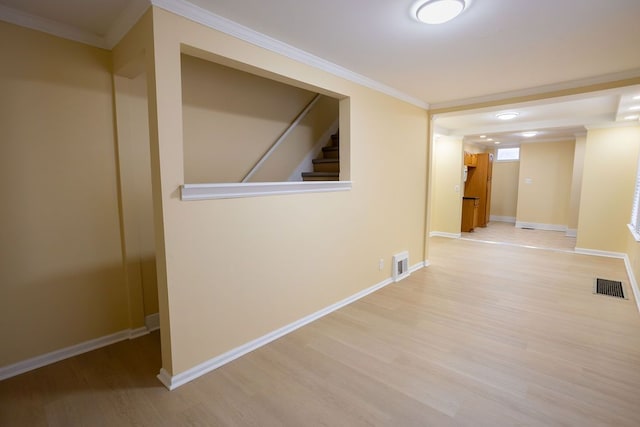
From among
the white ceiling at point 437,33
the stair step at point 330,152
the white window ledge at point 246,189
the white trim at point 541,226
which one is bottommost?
the white trim at point 541,226

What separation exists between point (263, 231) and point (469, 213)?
21.4 feet

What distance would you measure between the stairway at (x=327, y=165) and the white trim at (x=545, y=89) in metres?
1.58

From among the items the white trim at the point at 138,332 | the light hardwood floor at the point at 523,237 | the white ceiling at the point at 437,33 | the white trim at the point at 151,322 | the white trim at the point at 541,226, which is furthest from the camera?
the white trim at the point at 541,226

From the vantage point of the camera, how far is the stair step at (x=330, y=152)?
159 inches

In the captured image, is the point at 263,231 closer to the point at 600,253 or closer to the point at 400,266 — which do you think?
the point at 400,266

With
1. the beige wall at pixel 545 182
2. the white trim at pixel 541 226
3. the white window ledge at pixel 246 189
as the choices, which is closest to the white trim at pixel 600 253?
the beige wall at pixel 545 182

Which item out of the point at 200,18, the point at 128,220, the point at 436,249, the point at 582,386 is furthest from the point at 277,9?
the point at 436,249

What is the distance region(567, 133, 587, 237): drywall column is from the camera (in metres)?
6.64

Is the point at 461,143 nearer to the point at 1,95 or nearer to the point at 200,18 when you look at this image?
the point at 200,18

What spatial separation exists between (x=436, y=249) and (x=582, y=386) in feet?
12.7

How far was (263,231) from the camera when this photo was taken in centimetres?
244

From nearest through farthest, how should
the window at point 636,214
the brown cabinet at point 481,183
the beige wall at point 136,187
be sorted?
the beige wall at point 136,187, the window at point 636,214, the brown cabinet at point 481,183

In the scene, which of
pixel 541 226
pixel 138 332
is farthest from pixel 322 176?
pixel 541 226

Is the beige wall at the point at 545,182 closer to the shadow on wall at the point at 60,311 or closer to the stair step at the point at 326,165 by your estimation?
the stair step at the point at 326,165
